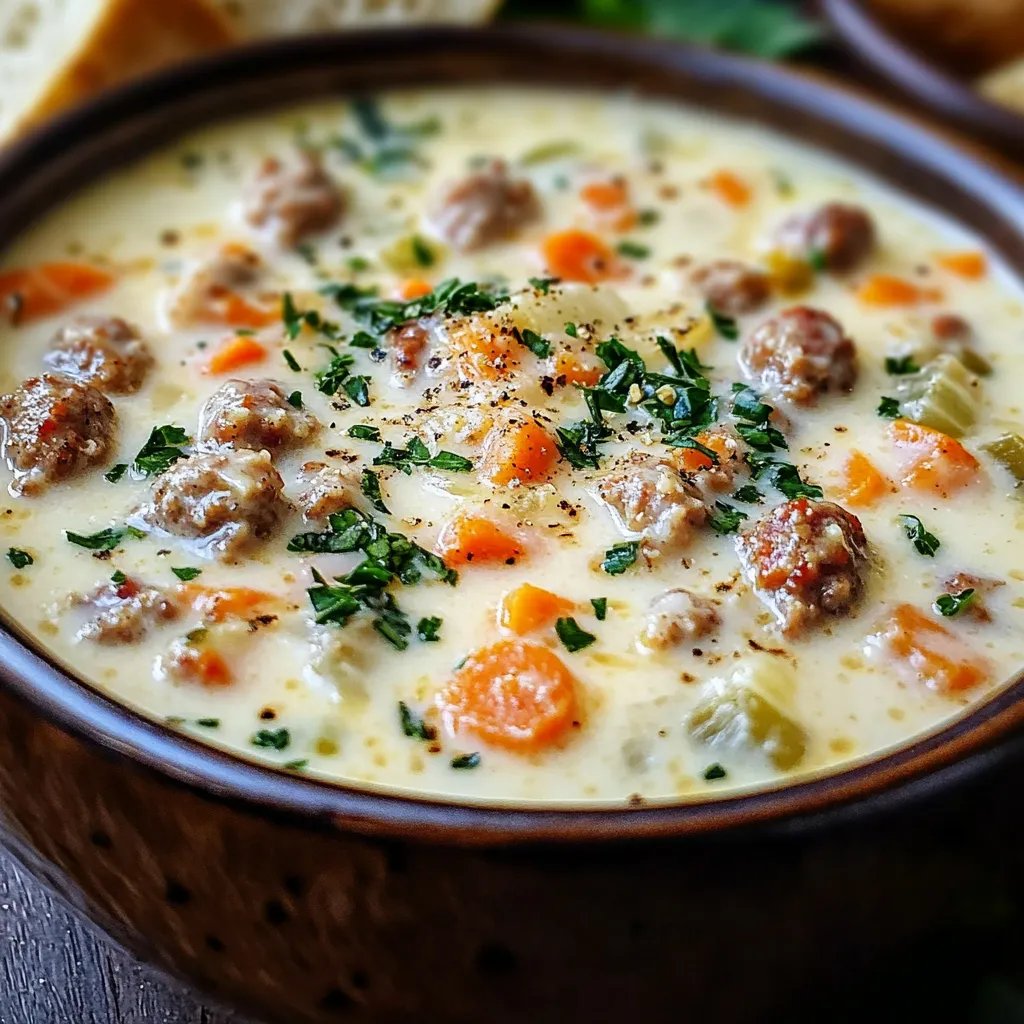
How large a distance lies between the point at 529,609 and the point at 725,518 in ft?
1.59

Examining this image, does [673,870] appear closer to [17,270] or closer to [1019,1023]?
[1019,1023]

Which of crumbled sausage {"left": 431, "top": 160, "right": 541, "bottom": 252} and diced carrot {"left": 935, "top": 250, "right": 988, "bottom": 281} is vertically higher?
diced carrot {"left": 935, "top": 250, "right": 988, "bottom": 281}

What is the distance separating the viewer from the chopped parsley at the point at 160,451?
2754 millimetres

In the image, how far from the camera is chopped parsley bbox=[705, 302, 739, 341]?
10.7 feet

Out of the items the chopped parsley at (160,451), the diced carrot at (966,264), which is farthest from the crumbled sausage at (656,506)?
the diced carrot at (966,264)

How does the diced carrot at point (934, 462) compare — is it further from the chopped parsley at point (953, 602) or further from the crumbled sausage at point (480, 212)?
the crumbled sausage at point (480, 212)

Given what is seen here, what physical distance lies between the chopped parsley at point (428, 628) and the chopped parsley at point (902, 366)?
1.36 meters

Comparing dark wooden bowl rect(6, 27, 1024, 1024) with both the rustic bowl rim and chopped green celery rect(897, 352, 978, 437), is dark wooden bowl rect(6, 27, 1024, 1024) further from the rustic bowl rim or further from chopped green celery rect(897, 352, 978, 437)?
chopped green celery rect(897, 352, 978, 437)

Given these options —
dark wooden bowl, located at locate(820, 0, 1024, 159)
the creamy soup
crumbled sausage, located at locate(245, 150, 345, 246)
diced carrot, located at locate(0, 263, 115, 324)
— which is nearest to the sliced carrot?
the creamy soup

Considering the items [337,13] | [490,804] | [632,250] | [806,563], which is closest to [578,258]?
[632,250]

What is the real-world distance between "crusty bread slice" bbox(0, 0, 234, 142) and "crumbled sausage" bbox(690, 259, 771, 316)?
Result: 1948 millimetres

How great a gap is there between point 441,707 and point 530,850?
48cm

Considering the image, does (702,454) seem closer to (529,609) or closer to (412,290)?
(529,609)

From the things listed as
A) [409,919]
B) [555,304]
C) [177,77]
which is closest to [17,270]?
[177,77]
